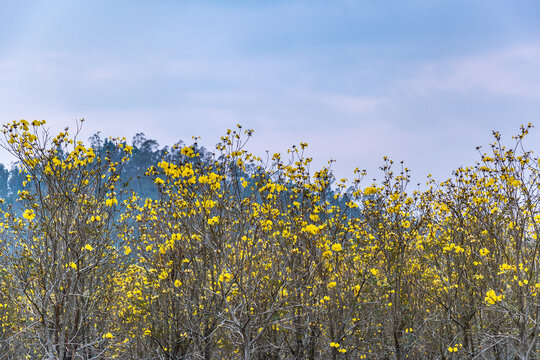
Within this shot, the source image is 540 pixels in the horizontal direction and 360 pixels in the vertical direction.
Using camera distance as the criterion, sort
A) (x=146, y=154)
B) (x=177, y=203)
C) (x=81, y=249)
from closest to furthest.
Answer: (x=81, y=249), (x=177, y=203), (x=146, y=154)

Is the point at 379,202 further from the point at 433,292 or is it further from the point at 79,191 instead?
the point at 79,191

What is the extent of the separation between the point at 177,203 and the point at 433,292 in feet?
28.7

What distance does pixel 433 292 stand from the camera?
1297cm

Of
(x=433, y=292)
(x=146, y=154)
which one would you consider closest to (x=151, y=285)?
(x=433, y=292)

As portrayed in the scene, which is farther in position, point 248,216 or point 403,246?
point 403,246

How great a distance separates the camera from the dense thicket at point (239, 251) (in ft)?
24.5

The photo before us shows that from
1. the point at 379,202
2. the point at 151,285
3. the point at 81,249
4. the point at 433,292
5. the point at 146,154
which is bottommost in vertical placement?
the point at 433,292

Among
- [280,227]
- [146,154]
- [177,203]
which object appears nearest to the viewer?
[177,203]

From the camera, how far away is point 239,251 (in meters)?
9.48

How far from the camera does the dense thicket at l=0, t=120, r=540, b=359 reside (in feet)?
24.5

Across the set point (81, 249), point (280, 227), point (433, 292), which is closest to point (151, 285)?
point (81, 249)

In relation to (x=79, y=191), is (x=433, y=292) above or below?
below

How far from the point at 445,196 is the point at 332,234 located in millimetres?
3308

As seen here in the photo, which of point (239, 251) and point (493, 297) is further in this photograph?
point (239, 251)
